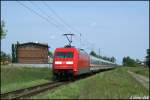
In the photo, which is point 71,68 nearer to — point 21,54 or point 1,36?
point 1,36

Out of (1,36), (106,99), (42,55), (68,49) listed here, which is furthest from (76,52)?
(42,55)

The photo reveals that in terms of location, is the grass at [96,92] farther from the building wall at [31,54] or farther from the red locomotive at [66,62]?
the building wall at [31,54]

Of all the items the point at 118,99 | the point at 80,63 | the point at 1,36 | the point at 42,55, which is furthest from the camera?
the point at 42,55

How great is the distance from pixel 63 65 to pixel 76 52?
1.92 metres

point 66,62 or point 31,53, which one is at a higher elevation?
point 31,53

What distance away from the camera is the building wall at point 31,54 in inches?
3967

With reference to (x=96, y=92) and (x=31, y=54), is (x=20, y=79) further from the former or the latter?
(x=31, y=54)

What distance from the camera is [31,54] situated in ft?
332

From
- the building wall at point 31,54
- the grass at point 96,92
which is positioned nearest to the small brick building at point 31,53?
the building wall at point 31,54

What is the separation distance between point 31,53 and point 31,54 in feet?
0.83

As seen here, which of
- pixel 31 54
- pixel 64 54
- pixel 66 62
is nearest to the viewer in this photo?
pixel 66 62

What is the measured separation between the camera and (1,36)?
9162 centimetres

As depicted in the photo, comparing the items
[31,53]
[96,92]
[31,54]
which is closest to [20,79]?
[96,92]

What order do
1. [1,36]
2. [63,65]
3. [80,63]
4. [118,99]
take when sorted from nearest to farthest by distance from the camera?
1. [118,99]
2. [63,65]
3. [80,63]
4. [1,36]
